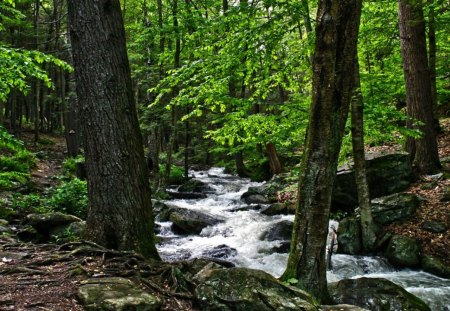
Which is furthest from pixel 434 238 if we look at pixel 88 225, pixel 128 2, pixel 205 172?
pixel 128 2

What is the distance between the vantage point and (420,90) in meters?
10.8

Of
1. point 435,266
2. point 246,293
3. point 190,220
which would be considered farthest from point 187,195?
point 246,293

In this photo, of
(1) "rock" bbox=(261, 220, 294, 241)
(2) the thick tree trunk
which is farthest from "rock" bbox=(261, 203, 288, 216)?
(2) the thick tree trunk

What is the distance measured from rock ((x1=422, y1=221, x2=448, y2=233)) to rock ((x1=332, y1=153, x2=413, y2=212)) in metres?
2.03

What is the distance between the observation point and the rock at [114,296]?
3.60 metres

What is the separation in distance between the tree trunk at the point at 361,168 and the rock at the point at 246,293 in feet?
15.1

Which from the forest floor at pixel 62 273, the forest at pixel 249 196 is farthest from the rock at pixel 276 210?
the forest floor at pixel 62 273

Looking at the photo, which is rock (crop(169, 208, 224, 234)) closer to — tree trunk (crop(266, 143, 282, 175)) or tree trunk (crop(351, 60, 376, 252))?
tree trunk (crop(351, 60, 376, 252))

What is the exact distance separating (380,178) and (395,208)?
1635 millimetres

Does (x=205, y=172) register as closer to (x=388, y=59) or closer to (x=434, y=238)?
(x=388, y=59)

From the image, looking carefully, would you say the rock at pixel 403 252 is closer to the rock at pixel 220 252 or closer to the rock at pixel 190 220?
the rock at pixel 220 252

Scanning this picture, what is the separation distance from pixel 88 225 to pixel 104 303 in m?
1.95

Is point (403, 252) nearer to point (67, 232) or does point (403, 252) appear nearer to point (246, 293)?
point (246, 293)

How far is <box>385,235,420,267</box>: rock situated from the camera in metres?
8.02
